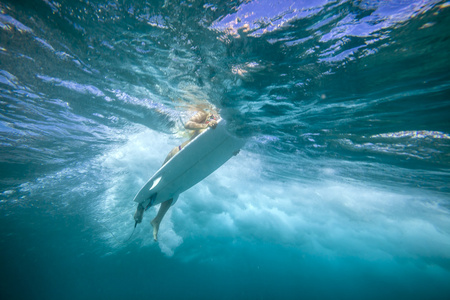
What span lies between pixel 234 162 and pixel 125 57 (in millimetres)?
12864

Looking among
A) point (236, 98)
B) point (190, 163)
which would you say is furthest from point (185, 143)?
point (236, 98)

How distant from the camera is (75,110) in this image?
9.61 meters

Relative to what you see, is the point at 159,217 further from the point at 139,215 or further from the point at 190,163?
the point at 190,163

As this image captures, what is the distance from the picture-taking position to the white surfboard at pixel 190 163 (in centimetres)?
650

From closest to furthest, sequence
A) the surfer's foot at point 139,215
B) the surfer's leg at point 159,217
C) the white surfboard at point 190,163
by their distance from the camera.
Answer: the white surfboard at point 190,163
the surfer's foot at point 139,215
the surfer's leg at point 159,217

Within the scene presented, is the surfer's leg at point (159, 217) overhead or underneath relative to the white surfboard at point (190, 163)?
underneath

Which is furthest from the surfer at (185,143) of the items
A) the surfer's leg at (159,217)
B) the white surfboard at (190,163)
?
the white surfboard at (190,163)

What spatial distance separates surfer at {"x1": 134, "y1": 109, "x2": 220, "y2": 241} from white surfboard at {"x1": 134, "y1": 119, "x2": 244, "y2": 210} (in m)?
0.30

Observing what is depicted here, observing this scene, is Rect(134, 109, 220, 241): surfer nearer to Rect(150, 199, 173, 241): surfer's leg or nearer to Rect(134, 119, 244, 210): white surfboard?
Rect(150, 199, 173, 241): surfer's leg

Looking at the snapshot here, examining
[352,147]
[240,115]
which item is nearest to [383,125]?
[352,147]

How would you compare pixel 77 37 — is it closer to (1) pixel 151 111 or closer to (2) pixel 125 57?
(2) pixel 125 57

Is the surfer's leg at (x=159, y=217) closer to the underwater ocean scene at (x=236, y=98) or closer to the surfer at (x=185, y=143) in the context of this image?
the surfer at (x=185, y=143)

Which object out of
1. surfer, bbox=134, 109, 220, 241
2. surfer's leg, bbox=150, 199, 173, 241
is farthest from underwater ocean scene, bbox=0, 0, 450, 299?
surfer's leg, bbox=150, 199, 173, 241

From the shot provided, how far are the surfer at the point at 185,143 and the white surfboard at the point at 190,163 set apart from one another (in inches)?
→ 12.0
